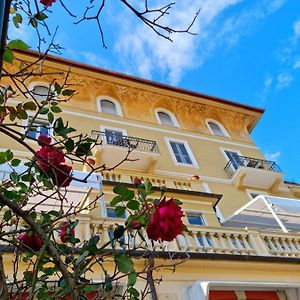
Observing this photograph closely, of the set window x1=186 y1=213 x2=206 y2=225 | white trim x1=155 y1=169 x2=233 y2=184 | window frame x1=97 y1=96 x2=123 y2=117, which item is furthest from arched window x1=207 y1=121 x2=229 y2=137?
window x1=186 y1=213 x2=206 y2=225

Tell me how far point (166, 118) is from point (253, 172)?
19.4 feet

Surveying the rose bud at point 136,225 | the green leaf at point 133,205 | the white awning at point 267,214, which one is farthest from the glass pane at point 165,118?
the rose bud at point 136,225

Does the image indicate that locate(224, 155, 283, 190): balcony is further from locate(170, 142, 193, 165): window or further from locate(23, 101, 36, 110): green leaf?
locate(23, 101, 36, 110): green leaf

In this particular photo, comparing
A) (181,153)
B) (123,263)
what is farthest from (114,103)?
(123,263)

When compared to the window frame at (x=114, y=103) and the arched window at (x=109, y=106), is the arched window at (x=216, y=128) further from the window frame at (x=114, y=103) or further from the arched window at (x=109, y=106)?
the arched window at (x=109, y=106)

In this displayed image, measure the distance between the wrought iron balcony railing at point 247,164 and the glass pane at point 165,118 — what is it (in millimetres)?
4062

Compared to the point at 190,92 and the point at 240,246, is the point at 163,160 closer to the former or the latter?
the point at 190,92

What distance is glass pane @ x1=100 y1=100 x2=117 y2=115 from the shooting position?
18367 mm

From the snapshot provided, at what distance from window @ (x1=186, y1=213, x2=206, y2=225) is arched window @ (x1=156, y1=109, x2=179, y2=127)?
27.1 ft

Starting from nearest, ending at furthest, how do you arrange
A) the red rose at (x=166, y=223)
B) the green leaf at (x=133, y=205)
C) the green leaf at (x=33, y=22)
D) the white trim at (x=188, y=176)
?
the red rose at (x=166, y=223) → the green leaf at (x=133, y=205) → the green leaf at (x=33, y=22) → the white trim at (x=188, y=176)

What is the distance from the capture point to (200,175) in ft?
54.7

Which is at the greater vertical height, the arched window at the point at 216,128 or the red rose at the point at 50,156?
the arched window at the point at 216,128

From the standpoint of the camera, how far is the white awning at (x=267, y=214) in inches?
482

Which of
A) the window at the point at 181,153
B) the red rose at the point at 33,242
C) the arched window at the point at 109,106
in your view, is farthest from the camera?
the arched window at the point at 109,106
